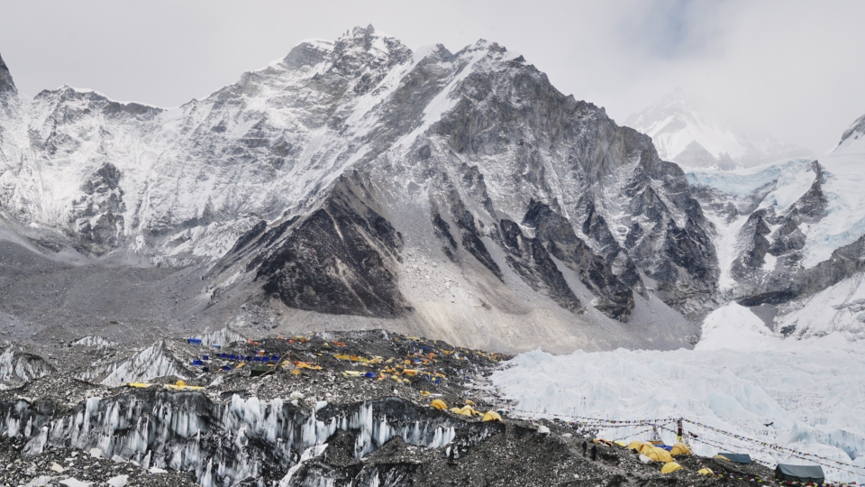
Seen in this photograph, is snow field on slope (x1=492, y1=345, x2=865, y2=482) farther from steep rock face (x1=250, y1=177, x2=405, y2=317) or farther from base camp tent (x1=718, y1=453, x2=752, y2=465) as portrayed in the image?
steep rock face (x1=250, y1=177, x2=405, y2=317)

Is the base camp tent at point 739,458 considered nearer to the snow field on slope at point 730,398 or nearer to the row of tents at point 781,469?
the row of tents at point 781,469

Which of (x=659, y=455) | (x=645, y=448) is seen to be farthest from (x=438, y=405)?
(x=659, y=455)

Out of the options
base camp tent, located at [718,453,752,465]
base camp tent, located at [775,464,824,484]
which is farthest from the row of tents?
base camp tent, located at [718,453,752,465]

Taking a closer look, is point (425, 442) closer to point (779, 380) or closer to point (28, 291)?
point (779, 380)

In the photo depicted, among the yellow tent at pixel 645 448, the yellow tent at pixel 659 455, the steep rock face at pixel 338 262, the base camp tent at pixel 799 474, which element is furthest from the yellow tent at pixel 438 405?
the steep rock face at pixel 338 262

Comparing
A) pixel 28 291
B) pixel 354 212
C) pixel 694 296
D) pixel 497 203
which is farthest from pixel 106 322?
pixel 694 296

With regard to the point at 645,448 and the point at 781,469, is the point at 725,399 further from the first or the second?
the point at 645,448
